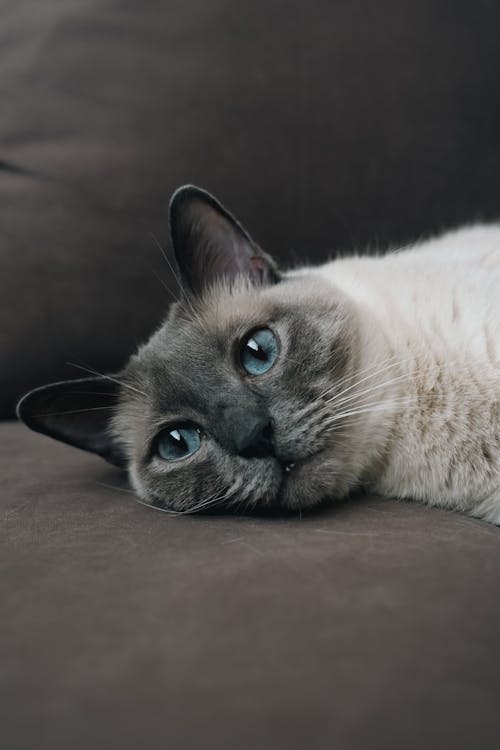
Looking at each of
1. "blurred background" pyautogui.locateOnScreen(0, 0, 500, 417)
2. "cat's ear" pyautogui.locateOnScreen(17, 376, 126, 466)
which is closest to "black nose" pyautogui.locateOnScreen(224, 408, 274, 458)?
"cat's ear" pyautogui.locateOnScreen(17, 376, 126, 466)

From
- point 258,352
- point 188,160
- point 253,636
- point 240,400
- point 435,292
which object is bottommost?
point 253,636

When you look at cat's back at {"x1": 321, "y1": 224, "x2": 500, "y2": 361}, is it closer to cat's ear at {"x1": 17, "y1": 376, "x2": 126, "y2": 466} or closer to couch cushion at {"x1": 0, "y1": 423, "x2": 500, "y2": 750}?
couch cushion at {"x1": 0, "y1": 423, "x2": 500, "y2": 750}

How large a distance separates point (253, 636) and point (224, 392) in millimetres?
641

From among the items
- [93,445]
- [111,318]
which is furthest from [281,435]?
[111,318]

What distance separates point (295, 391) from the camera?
135 cm

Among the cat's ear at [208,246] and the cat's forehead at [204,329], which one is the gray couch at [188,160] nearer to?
the cat's forehead at [204,329]

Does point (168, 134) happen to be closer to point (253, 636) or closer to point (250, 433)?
point (250, 433)

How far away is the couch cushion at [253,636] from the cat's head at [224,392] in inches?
5.9

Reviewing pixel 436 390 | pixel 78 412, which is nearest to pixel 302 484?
pixel 436 390

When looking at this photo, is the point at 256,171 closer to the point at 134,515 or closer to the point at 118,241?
the point at 118,241

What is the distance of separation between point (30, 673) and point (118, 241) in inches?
63.7

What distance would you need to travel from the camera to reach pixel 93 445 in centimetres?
174

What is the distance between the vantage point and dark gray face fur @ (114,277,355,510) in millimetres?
1320

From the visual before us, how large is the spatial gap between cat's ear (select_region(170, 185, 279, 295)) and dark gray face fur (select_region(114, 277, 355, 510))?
68 mm
